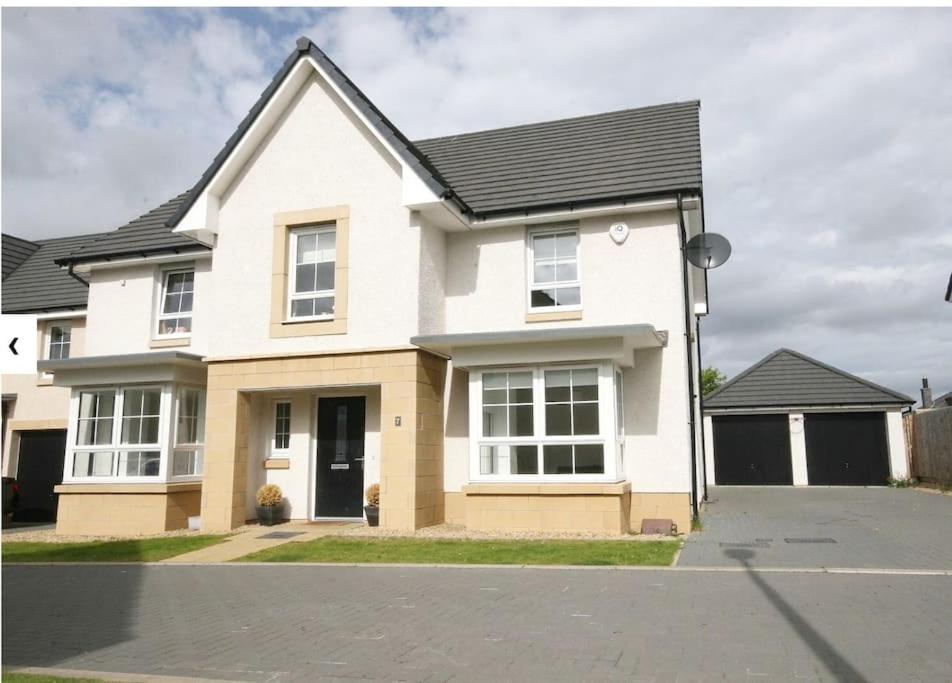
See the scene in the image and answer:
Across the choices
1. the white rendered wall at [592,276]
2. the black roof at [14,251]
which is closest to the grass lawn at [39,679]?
the white rendered wall at [592,276]

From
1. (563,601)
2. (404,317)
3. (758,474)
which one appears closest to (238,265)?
(404,317)

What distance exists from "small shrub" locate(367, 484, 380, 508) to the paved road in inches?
167

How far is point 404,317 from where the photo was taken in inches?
542

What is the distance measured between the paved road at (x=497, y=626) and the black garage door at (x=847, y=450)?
17379mm

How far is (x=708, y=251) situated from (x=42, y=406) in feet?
52.1

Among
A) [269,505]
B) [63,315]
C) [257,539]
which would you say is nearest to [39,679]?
[257,539]

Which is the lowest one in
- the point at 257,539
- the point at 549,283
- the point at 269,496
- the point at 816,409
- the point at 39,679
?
the point at 39,679

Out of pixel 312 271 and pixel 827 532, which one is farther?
pixel 312 271

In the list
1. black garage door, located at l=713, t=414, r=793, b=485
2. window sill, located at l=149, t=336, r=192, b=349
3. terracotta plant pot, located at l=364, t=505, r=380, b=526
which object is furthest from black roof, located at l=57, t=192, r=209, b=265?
black garage door, located at l=713, t=414, r=793, b=485

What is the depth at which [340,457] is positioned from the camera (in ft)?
49.9

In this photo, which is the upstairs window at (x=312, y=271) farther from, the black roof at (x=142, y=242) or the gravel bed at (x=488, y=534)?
the gravel bed at (x=488, y=534)

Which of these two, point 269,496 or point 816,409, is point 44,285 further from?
point 816,409

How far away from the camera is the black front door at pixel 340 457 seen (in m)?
15.1

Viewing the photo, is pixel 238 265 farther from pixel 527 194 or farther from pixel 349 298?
pixel 527 194
